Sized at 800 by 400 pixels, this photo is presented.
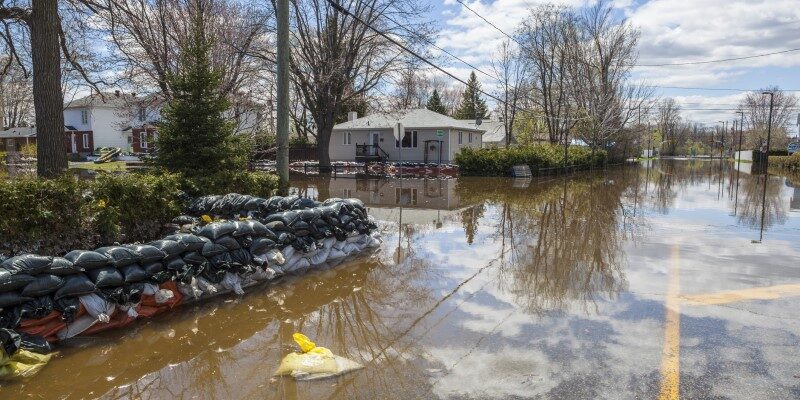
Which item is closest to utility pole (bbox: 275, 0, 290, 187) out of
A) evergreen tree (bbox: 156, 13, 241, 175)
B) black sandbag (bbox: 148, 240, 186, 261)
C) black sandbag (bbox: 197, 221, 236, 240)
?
evergreen tree (bbox: 156, 13, 241, 175)

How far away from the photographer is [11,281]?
4.75 m

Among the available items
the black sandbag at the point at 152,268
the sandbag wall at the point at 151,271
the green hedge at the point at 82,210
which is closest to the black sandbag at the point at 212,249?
the sandbag wall at the point at 151,271

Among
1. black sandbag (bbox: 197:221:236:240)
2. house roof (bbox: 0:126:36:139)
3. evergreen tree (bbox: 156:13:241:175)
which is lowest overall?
black sandbag (bbox: 197:221:236:240)

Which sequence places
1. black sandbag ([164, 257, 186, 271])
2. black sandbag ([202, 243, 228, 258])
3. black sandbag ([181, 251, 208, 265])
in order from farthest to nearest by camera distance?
black sandbag ([202, 243, 228, 258]), black sandbag ([181, 251, 208, 265]), black sandbag ([164, 257, 186, 271])

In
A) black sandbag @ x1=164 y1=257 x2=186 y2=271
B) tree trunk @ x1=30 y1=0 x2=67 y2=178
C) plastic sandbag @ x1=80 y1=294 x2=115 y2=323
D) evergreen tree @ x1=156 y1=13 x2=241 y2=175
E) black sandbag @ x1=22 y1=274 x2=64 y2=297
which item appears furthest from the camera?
evergreen tree @ x1=156 y1=13 x2=241 y2=175

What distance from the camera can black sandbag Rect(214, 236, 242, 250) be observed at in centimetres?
675

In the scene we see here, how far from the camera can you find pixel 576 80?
45.6 m

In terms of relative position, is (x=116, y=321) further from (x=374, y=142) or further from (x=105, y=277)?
(x=374, y=142)

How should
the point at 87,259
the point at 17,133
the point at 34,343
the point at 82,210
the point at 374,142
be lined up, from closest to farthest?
the point at 34,343
the point at 87,259
the point at 82,210
the point at 374,142
the point at 17,133

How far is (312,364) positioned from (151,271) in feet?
7.64

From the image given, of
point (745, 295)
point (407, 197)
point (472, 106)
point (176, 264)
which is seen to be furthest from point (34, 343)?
point (472, 106)

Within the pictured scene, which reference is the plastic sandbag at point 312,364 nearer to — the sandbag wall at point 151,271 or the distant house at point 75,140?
the sandbag wall at point 151,271

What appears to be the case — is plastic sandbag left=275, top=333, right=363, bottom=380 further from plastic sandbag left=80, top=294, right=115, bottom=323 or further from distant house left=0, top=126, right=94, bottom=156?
distant house left=0, top=126, right=94, bottom=156

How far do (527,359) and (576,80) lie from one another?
44086 millimetres
